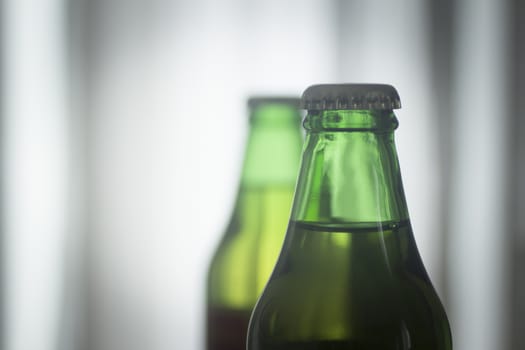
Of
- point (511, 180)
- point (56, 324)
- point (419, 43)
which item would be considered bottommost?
point (56, 324)

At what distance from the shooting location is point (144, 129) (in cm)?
56

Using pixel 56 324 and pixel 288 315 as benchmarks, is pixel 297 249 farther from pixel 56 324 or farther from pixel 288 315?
pixel 56 324

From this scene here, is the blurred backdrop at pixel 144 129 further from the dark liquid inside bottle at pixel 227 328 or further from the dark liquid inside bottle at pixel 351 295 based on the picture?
the dark liquid inside bottle at pixel 351 295

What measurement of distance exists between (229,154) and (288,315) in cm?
20

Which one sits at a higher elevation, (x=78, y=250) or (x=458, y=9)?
(x=458, y=9)

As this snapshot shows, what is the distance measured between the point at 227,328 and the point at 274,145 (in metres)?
0.16

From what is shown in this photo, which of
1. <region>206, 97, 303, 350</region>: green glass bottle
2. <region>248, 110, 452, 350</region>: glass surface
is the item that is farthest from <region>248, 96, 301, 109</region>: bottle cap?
<region>248, 110, 452, 350</region>: glass surface

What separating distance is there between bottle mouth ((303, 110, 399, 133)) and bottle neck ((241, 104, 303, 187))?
125 millimetres

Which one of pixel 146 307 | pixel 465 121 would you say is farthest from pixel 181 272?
pixel 465 121

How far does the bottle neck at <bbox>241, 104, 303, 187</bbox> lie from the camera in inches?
21.4

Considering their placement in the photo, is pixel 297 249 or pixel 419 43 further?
pixel 419 43

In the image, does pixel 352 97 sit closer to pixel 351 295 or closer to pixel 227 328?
pixel 351 295

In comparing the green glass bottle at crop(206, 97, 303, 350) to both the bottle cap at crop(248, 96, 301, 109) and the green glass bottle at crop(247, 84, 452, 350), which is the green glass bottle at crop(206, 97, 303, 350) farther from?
the green glass bottle at crop(247, 84, 452, 350)

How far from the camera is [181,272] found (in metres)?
0.57
